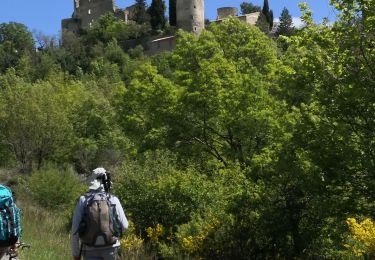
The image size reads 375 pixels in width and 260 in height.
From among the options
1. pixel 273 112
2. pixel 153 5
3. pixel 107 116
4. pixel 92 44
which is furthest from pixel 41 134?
pixel 92 44

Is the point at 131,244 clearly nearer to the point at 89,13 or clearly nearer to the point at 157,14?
the point at 157,14

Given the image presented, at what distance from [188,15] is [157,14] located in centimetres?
542

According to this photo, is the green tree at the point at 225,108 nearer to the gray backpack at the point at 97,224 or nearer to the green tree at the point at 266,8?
the gray backpack at the point at 97,224

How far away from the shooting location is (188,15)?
268 ft

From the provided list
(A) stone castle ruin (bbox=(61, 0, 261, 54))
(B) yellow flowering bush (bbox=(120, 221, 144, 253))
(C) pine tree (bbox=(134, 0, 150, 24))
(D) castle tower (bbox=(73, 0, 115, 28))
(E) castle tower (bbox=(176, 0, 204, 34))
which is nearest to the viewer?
(B) yellow flowering bush (bbox=(120, 221, 144, 253))

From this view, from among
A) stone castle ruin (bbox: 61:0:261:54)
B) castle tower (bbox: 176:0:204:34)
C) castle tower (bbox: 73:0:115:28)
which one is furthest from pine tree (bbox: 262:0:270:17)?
castle tower (bbox: 73:0:115:28)

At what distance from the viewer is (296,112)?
12.5m

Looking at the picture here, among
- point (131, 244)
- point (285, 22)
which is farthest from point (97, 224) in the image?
point (285, 22)

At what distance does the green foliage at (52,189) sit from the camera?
2541cm

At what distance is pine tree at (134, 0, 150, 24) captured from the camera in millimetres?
90625

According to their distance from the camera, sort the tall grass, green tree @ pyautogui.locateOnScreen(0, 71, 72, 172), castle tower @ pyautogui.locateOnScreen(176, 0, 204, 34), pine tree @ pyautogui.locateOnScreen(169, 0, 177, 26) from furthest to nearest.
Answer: pine tree @ pyautogui.locateOnScreen(169, 0, 177, 26)
castle tower @ pyautogui.locateOnScreen(176, 0, 204, 34)
green tree @ pyautogui.locateOnScreen(0, 71, 72, 172)
the tall grass

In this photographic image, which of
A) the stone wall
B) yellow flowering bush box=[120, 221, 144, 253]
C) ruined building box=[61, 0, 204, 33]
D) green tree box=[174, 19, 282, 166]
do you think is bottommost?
yellow flowering bush box=[120, 221, 144, 253]

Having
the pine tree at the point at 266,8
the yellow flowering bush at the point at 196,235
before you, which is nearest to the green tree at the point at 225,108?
the yellow flowering bush at the point at 196,235

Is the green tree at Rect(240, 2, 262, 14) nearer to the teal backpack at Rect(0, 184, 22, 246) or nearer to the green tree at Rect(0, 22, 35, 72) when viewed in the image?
the green tree at Rect(0, 22, 35, 72)
